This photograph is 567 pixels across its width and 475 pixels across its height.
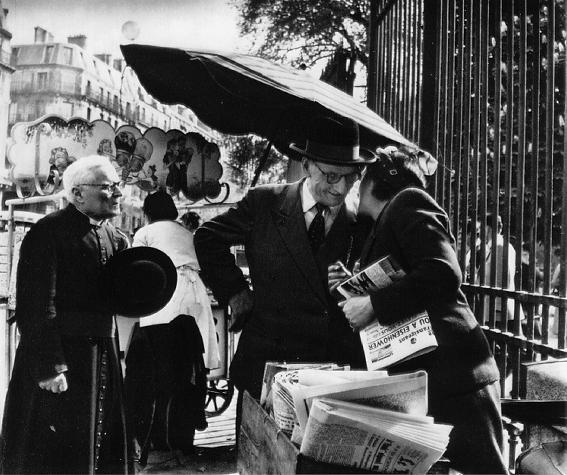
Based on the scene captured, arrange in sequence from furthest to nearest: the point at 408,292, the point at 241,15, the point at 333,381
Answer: the point at 241,15, the point at 408,292, the point at 333,381

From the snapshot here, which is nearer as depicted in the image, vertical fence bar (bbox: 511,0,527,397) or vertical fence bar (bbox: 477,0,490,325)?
vertical fence bar (bbox: 511,0,527,397)

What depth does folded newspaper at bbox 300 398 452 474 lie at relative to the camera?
4.58ft

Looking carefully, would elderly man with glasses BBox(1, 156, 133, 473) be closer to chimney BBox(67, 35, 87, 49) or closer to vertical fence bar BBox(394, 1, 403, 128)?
chimney BBox(67, 35, 87, 49)

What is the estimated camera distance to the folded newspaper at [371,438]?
140 centimetres

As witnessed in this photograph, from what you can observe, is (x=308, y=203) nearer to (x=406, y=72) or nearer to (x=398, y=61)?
(x=406, y=72)

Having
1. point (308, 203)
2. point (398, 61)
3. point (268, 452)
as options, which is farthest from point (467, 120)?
point (268, 452)

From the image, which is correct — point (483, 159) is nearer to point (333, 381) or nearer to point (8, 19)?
point (333, 381)

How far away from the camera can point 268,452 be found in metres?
1.68

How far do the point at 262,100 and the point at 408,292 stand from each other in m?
2.22

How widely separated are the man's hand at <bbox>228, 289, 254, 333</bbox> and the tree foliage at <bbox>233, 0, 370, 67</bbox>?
10291mm

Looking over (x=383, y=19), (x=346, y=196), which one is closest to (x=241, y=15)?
(x=383, y=19)

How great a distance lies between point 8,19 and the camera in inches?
140

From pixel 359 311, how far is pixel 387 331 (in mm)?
125

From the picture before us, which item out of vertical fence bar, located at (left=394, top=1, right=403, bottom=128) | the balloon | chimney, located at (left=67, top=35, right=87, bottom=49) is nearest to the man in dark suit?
the balloon
